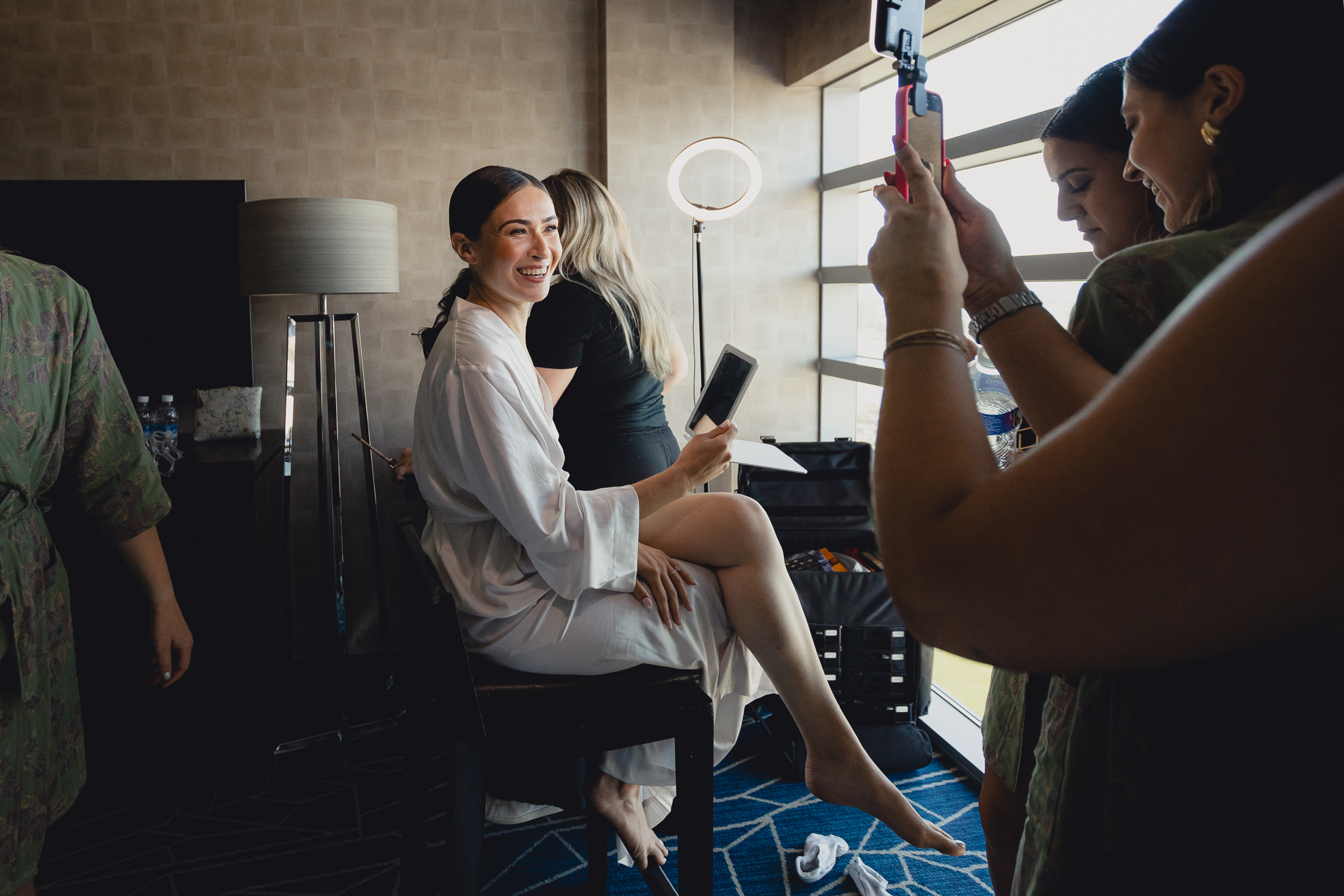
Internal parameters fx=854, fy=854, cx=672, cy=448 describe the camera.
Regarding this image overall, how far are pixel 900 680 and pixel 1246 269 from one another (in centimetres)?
235

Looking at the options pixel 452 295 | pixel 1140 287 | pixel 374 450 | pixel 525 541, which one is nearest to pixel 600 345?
pixel 452 295

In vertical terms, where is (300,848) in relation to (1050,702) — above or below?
below

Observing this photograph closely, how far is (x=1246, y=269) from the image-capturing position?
0.33 metres

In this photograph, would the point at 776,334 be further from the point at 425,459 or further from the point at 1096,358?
the point at 1096,358

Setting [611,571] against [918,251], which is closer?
[918,251]

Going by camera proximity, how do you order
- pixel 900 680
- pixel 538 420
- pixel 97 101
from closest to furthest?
1. pixel 538 420
2. pixel 900 680
3. pixel 97 101

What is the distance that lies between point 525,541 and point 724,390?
621mm

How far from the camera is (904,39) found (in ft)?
2.63

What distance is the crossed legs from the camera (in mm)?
1650

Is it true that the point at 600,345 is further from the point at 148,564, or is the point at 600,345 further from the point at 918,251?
the point at 918,251

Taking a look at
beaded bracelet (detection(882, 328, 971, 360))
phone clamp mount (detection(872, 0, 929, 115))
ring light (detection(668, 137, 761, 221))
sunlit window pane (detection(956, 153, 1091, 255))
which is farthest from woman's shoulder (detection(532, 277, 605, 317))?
beaded bracelet (detection(882, 328, 971, 360))

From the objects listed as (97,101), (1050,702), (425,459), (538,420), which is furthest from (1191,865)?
(97,101)

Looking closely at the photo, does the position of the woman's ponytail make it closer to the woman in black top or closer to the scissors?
the woman in black top

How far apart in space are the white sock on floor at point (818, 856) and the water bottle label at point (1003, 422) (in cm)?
121
